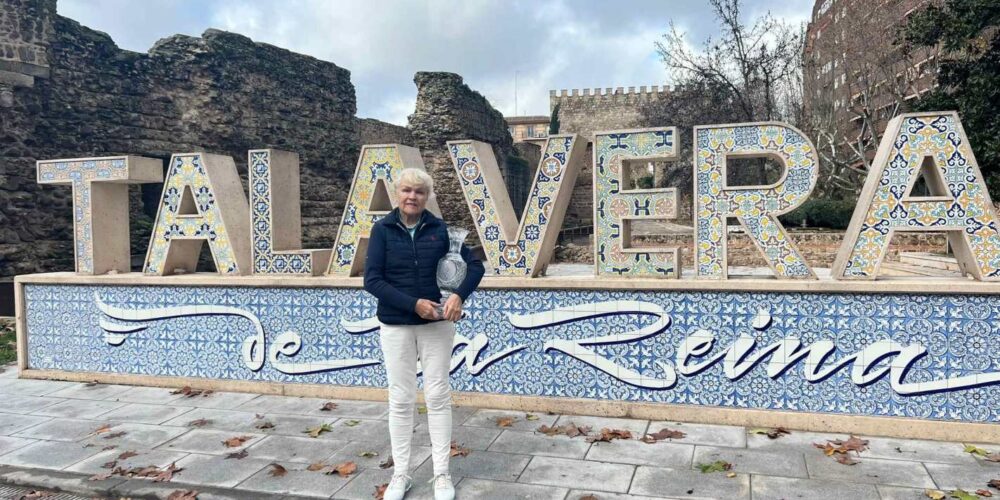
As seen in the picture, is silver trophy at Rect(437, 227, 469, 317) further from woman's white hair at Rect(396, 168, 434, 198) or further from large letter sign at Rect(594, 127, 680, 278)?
large letter sign at Rect(594, 127, 680, 278)

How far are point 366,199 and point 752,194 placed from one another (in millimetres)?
2947

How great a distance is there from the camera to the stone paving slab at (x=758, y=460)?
3889mm

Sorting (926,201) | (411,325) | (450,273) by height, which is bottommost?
(411,325)

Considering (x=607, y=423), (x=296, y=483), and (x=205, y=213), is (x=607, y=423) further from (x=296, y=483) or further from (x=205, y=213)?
(x=205, y=213)

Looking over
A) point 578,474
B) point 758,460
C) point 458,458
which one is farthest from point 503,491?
point 758,460

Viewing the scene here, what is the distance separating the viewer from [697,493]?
11.8 feet

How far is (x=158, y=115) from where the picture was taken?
14.2 metres

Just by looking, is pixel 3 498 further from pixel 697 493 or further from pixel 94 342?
pixel 697 493

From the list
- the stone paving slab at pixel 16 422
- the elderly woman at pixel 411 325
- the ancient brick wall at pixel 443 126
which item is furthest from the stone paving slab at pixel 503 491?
the ancient brick wall at pixel 443 126

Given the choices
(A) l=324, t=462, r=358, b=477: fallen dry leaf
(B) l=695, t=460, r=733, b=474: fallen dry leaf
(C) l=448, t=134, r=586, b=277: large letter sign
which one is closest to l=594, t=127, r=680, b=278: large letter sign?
(C) l=448, t=134, r=586, b=277: large letter sign

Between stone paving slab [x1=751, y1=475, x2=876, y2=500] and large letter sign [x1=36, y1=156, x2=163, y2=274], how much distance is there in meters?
5.45

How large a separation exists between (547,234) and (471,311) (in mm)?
838

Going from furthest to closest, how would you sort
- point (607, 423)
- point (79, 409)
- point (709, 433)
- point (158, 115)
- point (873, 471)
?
point (158, 115)
point (79, 409)
point (607, 423)
point (709, 433)
point (873, 471)

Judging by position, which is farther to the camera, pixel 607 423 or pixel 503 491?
pixel 607 423
